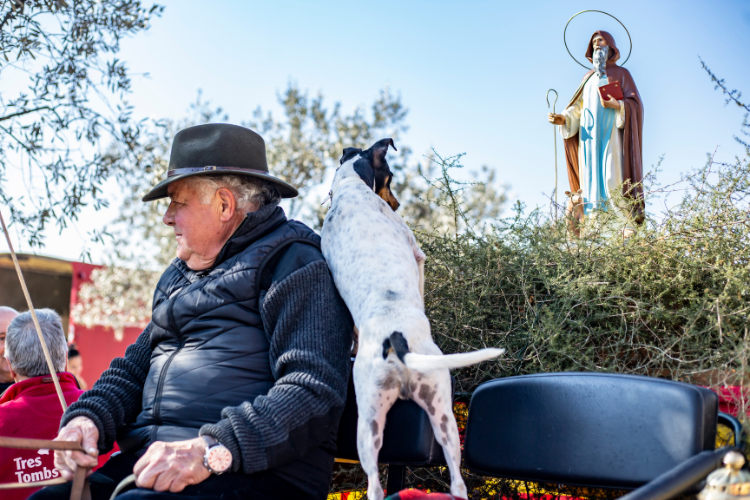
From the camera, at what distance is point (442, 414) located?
1815mm

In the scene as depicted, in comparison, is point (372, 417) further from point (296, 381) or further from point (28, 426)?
point (28, 426)

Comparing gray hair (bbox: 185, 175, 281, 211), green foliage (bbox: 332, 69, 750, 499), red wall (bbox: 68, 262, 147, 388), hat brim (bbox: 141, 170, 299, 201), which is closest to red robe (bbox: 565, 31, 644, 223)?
green foliage (bbox: 332, 69, 750, 499)

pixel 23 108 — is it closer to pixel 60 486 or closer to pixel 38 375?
pixel 38 375

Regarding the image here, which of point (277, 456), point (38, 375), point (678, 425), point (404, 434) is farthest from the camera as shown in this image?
point (38, 375)

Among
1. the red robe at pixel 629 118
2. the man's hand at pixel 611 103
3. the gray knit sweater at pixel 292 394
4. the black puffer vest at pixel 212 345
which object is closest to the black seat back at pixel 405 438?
the gray knit sweater at pixel 292 394

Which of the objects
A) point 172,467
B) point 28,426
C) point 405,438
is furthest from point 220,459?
point 28,426

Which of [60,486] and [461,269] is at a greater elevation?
[461,269]

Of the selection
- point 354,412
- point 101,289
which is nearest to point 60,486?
point 354,412

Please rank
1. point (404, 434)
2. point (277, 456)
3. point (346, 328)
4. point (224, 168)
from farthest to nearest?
point (224, 168) < point (346, 328) < point (404, 434) < point (277, 456)

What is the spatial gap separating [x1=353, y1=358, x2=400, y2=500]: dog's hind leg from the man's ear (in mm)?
759

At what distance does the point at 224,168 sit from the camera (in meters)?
2.05

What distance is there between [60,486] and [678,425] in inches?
68.9

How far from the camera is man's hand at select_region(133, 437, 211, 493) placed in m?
1.49

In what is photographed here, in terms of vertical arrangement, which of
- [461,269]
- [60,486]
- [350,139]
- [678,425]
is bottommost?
[60,486]
